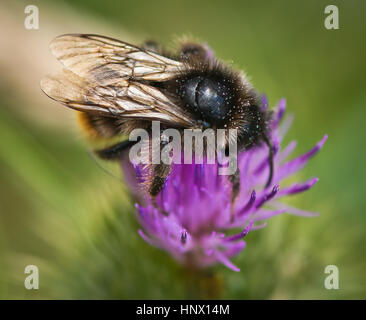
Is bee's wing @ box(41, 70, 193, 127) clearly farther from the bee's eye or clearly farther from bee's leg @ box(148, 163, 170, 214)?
bee's leg @ box(148, 163, 170, 214)

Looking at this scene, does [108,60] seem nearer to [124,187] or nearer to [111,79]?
[111,79]

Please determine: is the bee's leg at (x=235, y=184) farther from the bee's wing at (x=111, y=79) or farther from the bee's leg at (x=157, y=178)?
the bee's wing at (x=111, y=79)

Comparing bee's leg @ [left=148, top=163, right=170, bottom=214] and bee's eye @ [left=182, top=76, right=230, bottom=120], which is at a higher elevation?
bee's eye @ [left=182, top=76, right=230, bottom=120]

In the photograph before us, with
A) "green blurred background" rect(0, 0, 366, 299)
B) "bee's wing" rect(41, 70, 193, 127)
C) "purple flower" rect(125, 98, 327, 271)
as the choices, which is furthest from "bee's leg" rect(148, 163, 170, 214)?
"green blurred background" rect(0, 0, 366, 299)

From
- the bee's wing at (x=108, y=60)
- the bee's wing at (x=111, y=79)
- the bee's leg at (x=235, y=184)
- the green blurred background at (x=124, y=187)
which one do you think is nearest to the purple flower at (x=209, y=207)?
the bee's leg at (x=235, y=184)

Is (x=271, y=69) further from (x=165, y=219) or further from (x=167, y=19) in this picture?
(x=165, y=219)
